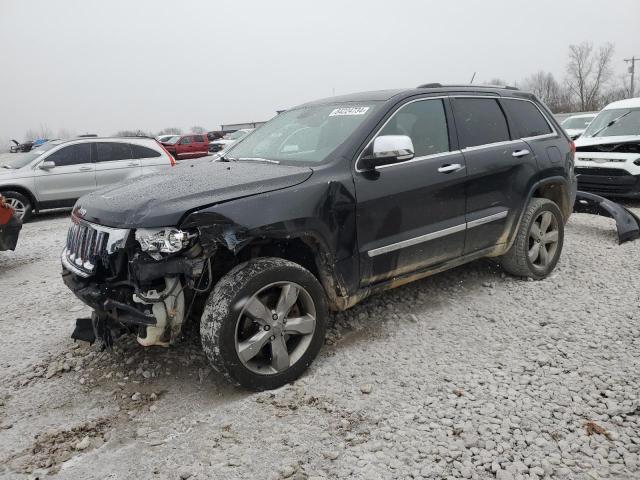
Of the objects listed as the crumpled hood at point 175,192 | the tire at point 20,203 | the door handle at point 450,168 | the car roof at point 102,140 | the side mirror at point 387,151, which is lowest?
the tire at point 20,203

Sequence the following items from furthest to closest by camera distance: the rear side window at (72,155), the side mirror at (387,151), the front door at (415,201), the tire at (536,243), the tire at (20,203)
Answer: the rear side window at (72,155)
the tire at (20,203)
the tire at (536,243)
the front door at (415,201)
the side mirror at (387,151)

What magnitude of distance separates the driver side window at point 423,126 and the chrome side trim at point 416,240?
2.00 feet

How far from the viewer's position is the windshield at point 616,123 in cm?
888

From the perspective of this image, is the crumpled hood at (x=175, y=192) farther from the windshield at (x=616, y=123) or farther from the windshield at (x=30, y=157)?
the windshield at (x=616, y=123)

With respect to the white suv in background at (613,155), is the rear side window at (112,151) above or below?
above

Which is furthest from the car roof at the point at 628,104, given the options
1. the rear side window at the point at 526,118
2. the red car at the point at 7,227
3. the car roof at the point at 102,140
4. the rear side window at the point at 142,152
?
A: the red car at the point at 7,227

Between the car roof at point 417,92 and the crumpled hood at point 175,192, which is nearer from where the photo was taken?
the crumpled hood at point 175,192

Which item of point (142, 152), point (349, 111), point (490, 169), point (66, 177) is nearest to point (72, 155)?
point (66, 177)

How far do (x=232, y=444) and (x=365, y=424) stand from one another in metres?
0.71

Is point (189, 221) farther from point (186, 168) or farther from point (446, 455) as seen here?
point (446, 455)

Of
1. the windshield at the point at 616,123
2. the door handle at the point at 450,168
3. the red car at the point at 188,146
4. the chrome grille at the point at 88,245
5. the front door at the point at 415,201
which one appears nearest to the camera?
the chrome grille at the point at 88,245

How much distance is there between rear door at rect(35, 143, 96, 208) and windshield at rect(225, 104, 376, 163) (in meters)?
6.58

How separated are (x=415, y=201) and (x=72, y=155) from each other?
334 inches

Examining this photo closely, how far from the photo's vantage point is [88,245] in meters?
3.01
